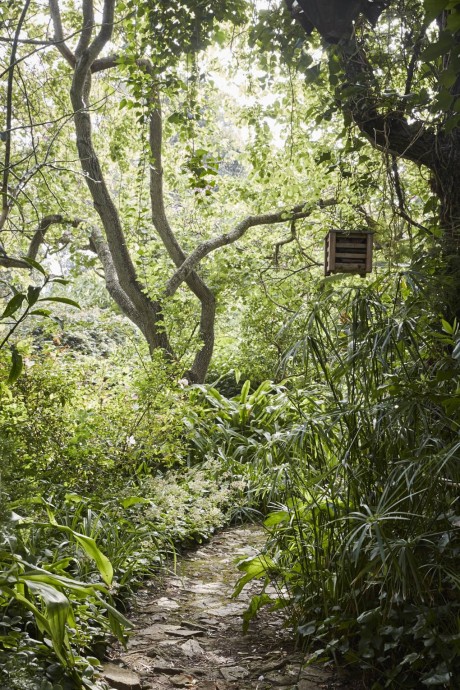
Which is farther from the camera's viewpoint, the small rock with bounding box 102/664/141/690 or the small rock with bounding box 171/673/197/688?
the small rock with bounding box 171/673/197/688

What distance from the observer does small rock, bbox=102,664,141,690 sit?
2.35m

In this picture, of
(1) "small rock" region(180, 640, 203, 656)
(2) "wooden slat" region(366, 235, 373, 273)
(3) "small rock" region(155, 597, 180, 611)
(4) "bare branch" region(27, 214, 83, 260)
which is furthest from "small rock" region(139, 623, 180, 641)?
(4) "bare branch" region(27, 214, 83, 260)

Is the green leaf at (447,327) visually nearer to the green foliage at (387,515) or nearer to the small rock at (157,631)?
the green foliage at (387,515)

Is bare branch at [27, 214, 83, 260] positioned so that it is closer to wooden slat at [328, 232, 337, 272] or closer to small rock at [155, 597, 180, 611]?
wooden slat at [328, 232, 337, 272]

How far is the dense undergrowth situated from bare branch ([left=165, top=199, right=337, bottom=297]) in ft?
9.36

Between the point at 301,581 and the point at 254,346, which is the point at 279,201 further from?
the point at 301,581

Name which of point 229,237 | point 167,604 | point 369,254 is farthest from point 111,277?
point 167,604

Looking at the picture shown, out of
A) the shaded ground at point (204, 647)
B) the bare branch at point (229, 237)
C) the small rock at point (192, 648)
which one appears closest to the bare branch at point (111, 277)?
the bare branch at point (229, 237)

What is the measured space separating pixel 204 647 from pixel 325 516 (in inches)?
29.8

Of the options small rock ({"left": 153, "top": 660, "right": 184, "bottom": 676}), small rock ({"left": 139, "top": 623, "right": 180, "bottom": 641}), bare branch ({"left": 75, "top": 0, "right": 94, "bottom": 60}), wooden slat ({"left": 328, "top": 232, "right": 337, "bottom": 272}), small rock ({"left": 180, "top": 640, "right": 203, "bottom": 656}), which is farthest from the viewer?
bare branch ({"left": 75, "top": 0, "right": 94, "bottom": 60})

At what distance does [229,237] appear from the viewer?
711 cm

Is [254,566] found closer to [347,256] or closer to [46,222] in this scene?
[347,256]

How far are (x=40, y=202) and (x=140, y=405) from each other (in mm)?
3045

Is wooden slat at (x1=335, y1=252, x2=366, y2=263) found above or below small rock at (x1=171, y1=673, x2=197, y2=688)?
above
